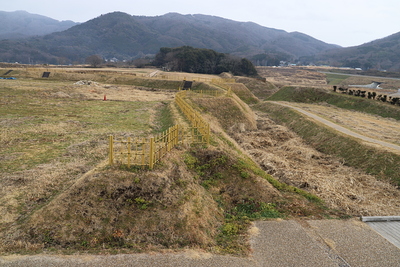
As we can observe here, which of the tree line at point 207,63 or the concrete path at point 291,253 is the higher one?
the tree line at point 207,63

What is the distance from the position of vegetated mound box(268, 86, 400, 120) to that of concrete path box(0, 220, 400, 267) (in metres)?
30.5

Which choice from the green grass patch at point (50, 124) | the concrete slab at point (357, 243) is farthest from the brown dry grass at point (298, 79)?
the concrete slab at point (357, 243)

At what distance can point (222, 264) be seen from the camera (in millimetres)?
7574

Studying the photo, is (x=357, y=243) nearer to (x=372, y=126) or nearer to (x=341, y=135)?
(x=341, y=135)

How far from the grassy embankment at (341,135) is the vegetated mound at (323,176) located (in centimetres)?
75

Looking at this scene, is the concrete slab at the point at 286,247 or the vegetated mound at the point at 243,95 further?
the vegetated mound at the point at 243,95

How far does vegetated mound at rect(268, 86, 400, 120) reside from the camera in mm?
35312

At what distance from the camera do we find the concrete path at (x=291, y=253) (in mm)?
7262

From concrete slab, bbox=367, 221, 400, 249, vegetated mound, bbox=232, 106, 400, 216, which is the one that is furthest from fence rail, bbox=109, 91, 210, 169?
concrete slab, bbox=367, 221, 400, 249

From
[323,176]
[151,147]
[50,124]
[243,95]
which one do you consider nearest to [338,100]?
[243,95]

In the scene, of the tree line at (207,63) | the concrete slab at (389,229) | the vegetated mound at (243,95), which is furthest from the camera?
the tree line at (207,63)

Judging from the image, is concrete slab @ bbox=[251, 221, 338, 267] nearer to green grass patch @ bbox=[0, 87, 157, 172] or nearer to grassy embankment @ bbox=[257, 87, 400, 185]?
grassy embankment @ bbox=[257, 87, 400, 185]

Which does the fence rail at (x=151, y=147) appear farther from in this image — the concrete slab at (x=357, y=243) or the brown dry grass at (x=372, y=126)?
the brown dry grass at (x=372, y=126)

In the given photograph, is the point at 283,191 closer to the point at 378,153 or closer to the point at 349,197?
the point at 349,197
